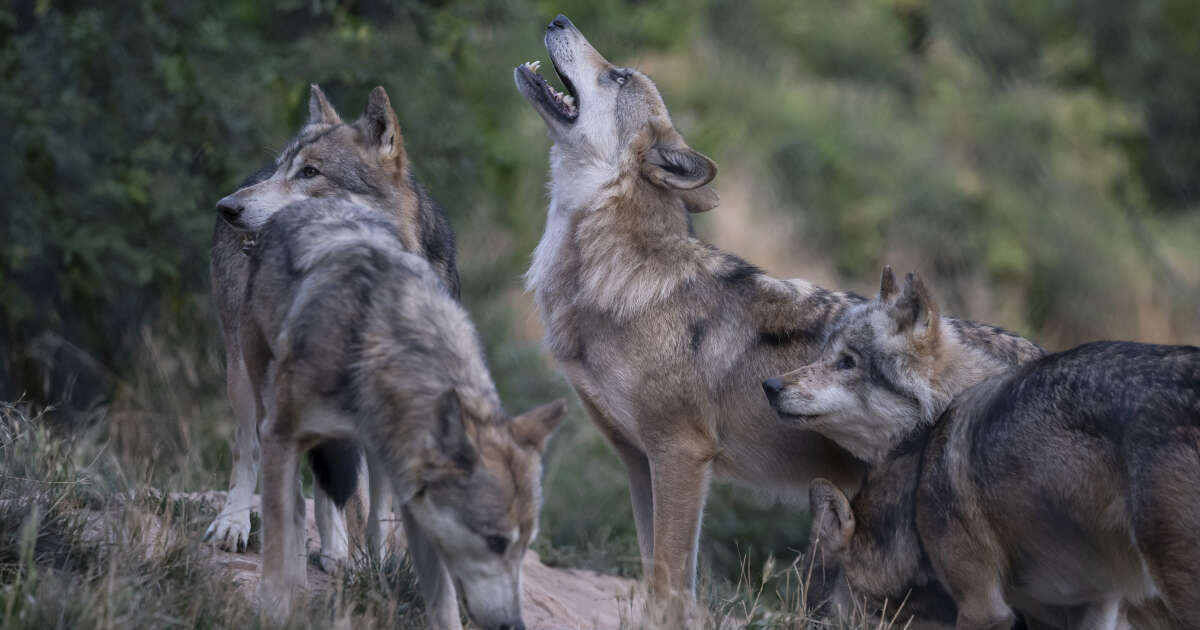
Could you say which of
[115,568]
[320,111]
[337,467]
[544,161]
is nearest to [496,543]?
[115,568]

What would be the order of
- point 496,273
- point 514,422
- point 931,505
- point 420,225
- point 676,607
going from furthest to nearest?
point 496,273, point 420,225, point 931,505, point 676,607, point 514,422

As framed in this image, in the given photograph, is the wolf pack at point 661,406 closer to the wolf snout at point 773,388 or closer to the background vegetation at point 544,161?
the wolf snout at point 773,388

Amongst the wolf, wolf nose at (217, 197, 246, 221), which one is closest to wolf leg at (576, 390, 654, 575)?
the wolf

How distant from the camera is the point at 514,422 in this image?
464 centimetres

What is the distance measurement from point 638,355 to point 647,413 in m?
0.29

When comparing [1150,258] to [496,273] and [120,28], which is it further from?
[120,28]

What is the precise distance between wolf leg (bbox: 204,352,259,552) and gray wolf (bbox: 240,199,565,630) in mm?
933

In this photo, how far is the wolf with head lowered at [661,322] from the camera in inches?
235

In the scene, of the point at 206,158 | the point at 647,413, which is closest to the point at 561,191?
the point at 647,413

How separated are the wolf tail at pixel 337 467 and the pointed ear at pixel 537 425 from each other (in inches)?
45.9

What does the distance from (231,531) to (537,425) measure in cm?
215

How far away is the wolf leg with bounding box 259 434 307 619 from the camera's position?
492 centimetres

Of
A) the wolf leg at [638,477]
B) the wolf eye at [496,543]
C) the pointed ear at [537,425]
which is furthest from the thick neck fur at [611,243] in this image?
the wolf eye at [496,543]

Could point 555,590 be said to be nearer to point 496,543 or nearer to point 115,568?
point 496,543
